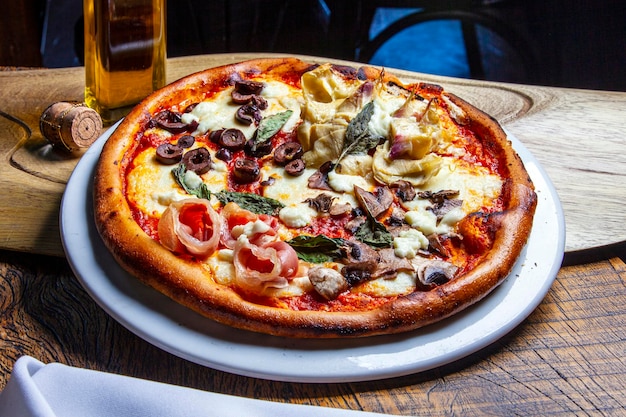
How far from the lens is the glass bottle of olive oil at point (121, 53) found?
3279 millimetres

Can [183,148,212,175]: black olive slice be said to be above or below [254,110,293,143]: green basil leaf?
below

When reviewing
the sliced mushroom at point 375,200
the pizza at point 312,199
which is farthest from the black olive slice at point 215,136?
the sliced mushroom at point 375,200

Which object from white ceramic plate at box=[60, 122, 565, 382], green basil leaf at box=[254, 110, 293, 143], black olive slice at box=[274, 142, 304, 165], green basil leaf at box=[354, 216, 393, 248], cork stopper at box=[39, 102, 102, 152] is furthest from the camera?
cork stopper at box=[39, 102, 102, 152]

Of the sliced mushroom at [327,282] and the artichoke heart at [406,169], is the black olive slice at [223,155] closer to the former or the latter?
the artichoke heart at [406,169]

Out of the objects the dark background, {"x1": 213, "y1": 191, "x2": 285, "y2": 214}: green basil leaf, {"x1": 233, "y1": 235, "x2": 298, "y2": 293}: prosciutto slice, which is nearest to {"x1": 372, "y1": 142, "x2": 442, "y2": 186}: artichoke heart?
{"x1": 213, "y1": 191, "x2": 285, "y2": 214}: green basil leaf

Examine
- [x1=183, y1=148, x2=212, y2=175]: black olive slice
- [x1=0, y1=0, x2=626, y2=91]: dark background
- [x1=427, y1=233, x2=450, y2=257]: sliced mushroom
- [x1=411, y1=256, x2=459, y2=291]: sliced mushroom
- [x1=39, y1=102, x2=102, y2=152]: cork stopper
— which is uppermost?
[x1=411, y1=256, x2=459, y2=291]: sliced mushroom

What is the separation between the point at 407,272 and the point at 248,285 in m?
0.53

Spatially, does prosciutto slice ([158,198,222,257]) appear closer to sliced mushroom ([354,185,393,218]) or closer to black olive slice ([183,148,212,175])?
black olive slice ([183,148,212,175])

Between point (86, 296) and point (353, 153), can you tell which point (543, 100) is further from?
point (86, 296)

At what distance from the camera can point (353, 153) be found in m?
2.97

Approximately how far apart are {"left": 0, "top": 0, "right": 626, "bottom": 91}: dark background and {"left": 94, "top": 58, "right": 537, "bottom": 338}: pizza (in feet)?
7.08

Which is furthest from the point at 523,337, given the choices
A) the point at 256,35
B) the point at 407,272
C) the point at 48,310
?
the point at 256,35

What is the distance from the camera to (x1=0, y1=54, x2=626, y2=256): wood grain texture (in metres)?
2.88

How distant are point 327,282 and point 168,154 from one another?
0.90m
